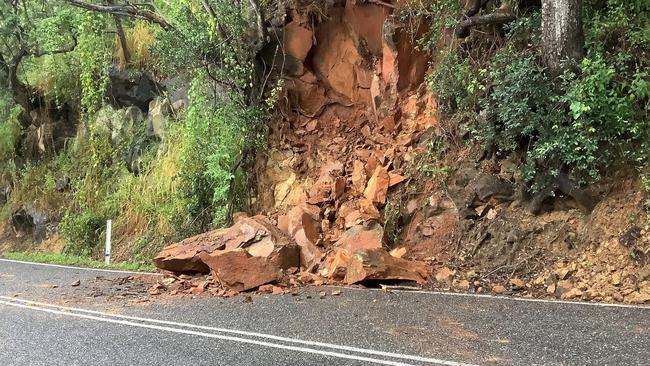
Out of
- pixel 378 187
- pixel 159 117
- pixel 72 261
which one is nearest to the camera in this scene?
pixel 378 187

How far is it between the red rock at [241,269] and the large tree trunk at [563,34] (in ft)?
16.2

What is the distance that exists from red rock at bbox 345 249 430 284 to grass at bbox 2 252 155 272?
5041 mm

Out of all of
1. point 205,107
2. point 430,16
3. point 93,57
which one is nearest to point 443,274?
point 430,16

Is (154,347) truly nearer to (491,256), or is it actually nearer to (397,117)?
(491,256)

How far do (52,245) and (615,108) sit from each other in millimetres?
15380

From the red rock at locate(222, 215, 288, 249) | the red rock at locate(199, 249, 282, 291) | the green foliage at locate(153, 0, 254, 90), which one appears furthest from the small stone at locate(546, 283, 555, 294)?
the green foliage at locate(153, 0, 254, 90)

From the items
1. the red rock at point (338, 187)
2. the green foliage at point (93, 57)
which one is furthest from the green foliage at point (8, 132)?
the red rock at point (338, 187)

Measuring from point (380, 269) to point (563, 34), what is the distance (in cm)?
410

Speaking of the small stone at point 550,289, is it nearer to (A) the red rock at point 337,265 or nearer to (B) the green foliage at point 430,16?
(A) the red rock at point 337,265

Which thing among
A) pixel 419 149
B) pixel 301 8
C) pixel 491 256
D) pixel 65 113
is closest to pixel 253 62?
pixel 301 8

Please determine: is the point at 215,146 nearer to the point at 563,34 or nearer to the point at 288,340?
the point at 563,34

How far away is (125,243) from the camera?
567 inches

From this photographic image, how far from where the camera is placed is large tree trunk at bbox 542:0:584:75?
7551 millimetres

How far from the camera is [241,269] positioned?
8078 millimetres
